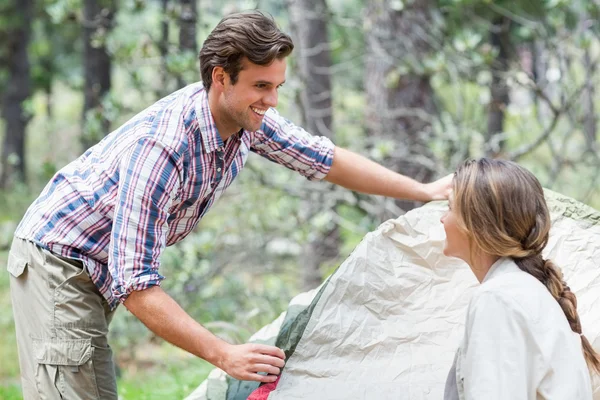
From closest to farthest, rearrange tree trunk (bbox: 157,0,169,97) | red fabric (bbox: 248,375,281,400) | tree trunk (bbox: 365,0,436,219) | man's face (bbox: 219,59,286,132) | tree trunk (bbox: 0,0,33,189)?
man's face (bbox: 219,59,286,132) < red fabric (bbox: 248,375,281,400) < tree trunk (bbox: 157,0,169,97) < tree trunk (bbox: 365,0,436,219) < tree trunk (bbox: 0,0,33,189)

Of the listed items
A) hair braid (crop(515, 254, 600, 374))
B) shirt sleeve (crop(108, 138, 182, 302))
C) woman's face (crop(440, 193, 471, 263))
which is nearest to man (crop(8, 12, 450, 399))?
shirt sleeve (crop(108, 138, 182, 302))

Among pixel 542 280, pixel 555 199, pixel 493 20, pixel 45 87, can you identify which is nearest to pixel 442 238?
pixel 555 199

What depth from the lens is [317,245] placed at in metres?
5.78

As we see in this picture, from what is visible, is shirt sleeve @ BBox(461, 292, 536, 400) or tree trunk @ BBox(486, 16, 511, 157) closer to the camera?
shirt sleeve @ BBox(461, 292, 536, 400)

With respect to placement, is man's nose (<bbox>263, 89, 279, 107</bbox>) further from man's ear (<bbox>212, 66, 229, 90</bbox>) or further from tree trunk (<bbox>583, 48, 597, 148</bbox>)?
tree trunk (<bbox>583, 48, 597, 148</bbox>)

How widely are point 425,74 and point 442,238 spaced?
8.15ft

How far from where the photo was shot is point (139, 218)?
2.13 m

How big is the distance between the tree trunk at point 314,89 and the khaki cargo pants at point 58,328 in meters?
2.96

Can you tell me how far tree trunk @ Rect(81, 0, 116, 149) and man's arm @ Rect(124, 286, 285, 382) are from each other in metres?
3.24

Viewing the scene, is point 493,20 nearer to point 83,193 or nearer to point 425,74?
point 425,74

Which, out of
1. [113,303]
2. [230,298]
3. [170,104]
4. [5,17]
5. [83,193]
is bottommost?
[230,298]

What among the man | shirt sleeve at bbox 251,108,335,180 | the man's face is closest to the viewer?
the man

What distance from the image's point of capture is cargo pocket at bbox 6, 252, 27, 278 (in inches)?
97.1

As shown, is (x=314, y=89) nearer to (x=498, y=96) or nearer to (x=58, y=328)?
(x=498, y=96)
